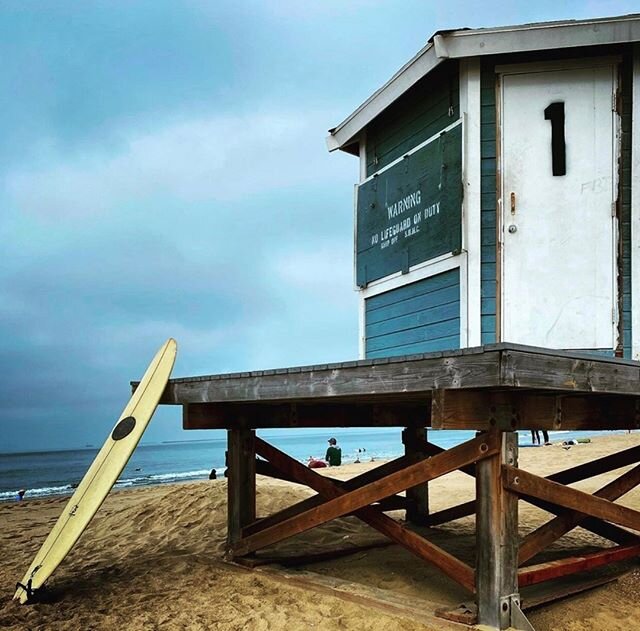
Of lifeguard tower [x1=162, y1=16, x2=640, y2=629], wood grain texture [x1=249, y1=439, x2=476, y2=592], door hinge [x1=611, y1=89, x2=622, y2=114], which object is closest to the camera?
wood grain texture [x1=249, y1=439, x2=476, y2=592]

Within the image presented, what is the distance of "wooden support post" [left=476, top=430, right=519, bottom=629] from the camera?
4.51 meters

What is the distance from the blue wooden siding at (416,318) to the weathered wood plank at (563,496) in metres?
2.06

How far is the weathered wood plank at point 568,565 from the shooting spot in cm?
494

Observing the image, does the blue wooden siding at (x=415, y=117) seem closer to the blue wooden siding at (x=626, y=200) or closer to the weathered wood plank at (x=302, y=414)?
the blue wooden siding at (x=626, y=200)

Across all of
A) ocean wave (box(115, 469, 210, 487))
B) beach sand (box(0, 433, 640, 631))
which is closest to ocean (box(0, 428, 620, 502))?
ocean wave (box(115, 469, 210, 487))

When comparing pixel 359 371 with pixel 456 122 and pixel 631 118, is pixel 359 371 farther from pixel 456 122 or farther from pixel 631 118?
pixel 631 118

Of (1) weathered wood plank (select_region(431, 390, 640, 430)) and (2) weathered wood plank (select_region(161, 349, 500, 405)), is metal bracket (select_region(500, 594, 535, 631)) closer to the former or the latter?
(1) weathered wood plank (select_region(431, 390, 640, 430))

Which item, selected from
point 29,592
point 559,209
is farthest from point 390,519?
point 559,209

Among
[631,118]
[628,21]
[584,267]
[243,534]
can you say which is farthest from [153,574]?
[628,21]

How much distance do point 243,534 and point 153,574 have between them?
Answer: 89 cm

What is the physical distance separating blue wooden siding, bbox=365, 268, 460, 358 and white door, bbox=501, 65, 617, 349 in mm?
522

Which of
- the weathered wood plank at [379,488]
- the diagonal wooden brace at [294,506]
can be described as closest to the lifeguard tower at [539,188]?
the diagonal wooden brace at [294,506]

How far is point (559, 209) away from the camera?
6.63 metres

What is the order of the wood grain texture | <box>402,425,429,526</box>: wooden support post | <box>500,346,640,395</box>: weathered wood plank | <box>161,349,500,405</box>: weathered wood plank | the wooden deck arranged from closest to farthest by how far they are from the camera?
<box>500,346,640,395</box>: weathered wood plank → <box>161,349,500,405</box>: weathered wood plank → the wooden deck → the wood grain texture → <box>402,425,429,526</box>: wooden support post
